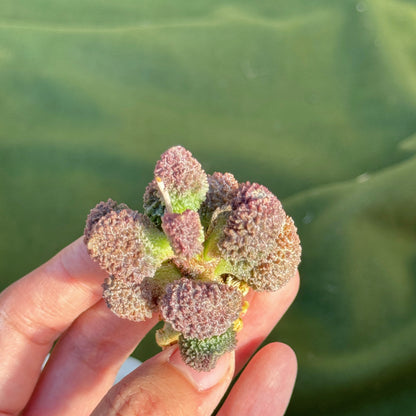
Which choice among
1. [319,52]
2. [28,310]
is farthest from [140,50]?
[28,310]

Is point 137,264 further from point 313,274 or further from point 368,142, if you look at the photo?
point 368,142

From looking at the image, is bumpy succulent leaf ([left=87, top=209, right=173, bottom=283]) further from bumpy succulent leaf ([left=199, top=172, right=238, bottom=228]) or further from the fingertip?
the fingertip

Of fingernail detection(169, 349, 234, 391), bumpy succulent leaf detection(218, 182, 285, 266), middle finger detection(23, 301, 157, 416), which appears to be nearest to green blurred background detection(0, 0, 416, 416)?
middle finger detection(23, 301, 157, 416)

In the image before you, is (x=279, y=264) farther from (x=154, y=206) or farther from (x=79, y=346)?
(x=79, y=346)

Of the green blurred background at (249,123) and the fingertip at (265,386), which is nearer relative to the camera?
the fingertip at (265,386)

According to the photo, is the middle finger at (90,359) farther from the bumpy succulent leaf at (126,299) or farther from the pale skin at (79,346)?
the bumpy succulent leaf at (126,299)

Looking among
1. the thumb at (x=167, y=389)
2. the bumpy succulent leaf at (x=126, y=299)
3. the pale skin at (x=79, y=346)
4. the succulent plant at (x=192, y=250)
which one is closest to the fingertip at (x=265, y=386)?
the pale skin at (x=79, y=346)
